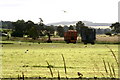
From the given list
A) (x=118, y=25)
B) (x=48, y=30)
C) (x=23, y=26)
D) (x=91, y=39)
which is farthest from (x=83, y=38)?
(x=118, y=25)

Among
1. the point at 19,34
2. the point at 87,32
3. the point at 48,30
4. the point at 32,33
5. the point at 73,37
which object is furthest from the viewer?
the point at 48,30

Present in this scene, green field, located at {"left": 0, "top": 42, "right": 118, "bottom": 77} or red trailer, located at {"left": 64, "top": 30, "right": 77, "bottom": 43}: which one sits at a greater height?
green field, located at {"left": 0, "top": 42, "right": 118, "bottom": 77}

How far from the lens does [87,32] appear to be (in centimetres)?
7338

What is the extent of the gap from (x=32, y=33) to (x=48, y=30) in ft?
127

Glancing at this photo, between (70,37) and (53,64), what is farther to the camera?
(70,37)

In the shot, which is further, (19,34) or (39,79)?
(19,34)

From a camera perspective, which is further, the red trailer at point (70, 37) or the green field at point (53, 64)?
the red trailer at point (70, 37)

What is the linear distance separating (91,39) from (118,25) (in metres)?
76.9

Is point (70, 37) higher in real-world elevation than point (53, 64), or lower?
lower

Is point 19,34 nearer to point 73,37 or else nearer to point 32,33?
point 32,33

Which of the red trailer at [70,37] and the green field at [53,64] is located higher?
the green field at [53,64]

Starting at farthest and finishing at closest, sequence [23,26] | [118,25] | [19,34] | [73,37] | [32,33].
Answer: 1. [118,25]
2. [23,26]
3. [19,34]
4. [32,33]
5. [73,37]

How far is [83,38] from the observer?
69125mm

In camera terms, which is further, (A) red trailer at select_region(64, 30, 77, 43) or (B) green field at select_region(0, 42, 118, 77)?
(A) red trailer at select_region(64, 30, 77, 43)
